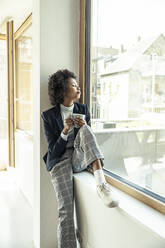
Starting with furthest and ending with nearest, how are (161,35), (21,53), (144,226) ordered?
(21,53)
(161,35)
(144,226)

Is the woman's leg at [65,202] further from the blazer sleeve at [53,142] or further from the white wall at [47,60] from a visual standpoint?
the white wall at [47,60]

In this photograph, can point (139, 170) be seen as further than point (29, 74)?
Result: No

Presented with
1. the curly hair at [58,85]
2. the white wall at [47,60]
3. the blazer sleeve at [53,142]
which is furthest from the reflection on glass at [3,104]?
the blazer sleeve at [53,142]

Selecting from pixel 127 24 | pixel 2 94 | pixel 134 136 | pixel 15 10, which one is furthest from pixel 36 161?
pixel 2 94

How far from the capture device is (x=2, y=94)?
13.2 ft

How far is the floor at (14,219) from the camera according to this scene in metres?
2.11

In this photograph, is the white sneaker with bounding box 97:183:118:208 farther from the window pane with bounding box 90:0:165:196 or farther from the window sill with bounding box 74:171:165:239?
the window pane with bounding box 90:0:165:196

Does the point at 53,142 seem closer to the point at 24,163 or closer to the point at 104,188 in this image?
the point at 104,188

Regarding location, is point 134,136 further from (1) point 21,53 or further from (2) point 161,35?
(1) point 21,53

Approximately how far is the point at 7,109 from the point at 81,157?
2.57m

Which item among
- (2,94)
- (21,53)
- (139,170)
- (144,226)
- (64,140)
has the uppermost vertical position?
(21,53)

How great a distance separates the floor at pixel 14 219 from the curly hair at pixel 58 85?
1307 mm

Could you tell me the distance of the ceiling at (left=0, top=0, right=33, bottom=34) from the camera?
8.53 ft

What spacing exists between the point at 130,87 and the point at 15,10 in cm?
205
